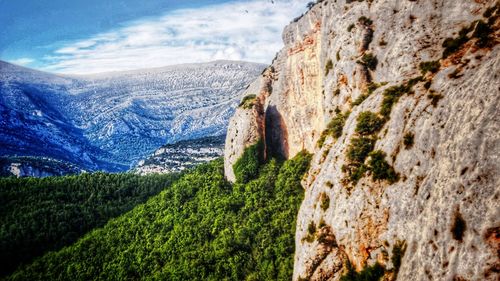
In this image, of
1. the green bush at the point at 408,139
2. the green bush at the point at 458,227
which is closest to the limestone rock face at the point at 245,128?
the green bush at the point at 408,139

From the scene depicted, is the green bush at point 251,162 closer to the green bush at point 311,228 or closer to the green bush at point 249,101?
the green bush at point 249,101

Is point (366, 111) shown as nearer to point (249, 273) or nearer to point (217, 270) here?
point (249, 273)

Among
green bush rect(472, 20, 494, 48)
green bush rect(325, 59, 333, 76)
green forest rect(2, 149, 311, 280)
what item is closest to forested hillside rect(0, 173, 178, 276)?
green forest rect(2, 149, 311, 280)

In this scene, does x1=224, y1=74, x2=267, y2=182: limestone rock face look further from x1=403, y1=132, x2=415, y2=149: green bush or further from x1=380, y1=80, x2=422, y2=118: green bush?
x1=403, y1=132, x2=415, y2=149: green bush

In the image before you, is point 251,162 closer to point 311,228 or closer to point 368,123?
point 311,228

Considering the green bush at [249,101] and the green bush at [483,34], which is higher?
the green bush at [483,34]

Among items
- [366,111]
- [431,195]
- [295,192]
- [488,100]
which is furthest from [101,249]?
[488,100]

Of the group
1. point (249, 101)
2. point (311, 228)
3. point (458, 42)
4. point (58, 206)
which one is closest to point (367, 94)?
point (458, 42)
